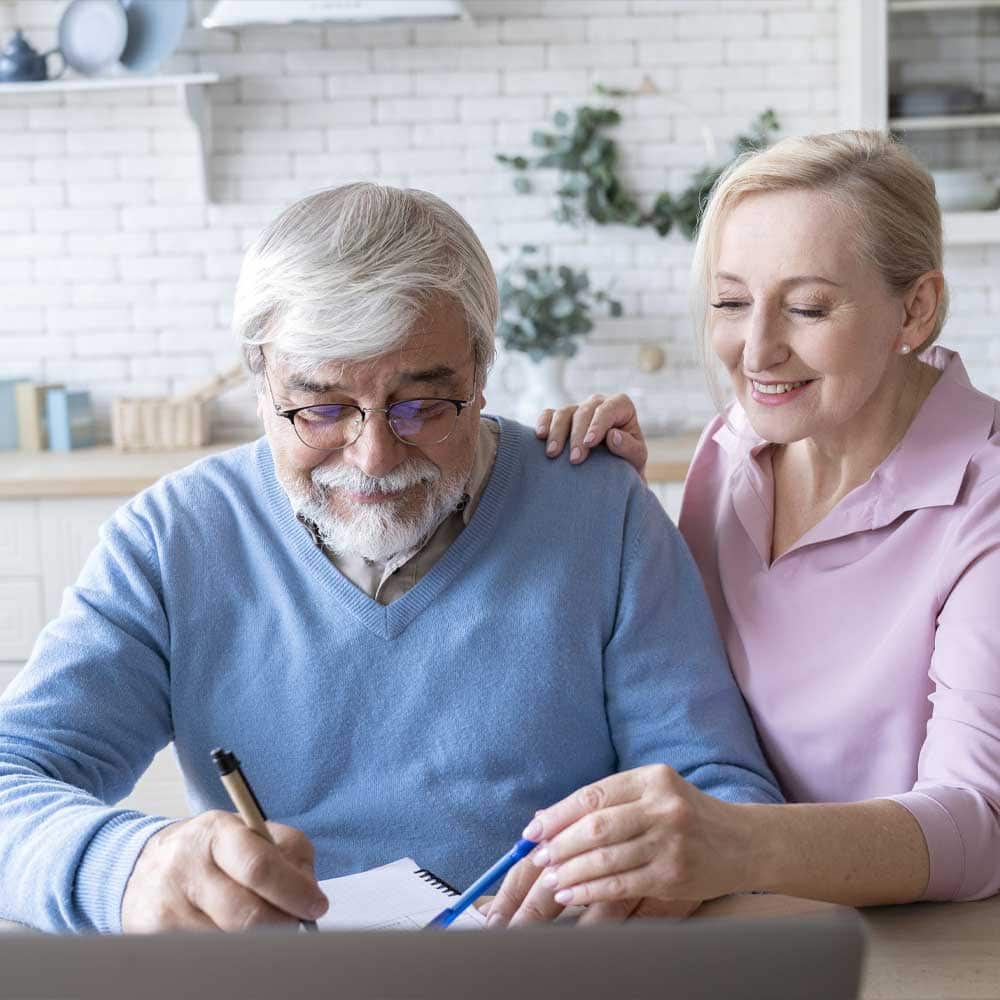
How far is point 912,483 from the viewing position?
63.3 inches

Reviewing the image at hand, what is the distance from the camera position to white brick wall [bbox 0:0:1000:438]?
421 cm

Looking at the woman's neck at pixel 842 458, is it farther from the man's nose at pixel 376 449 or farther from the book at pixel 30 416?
the book at pixel 30 416

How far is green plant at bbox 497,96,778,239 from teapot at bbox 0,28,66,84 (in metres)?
1.41

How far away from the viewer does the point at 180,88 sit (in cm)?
406

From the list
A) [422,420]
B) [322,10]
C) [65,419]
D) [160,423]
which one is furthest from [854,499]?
[65,419]

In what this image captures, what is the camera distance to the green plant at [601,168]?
418 centimetres

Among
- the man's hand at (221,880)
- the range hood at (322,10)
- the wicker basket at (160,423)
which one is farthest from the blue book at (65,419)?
the man's hand at (221,880)

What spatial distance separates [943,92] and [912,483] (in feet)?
8.83

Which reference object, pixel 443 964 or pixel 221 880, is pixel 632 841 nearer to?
pixel 221 880

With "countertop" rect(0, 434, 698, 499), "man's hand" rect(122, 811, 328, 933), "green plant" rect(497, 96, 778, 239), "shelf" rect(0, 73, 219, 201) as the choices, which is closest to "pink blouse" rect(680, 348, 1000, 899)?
"man's hand" rect(122, 811, 328, 933)

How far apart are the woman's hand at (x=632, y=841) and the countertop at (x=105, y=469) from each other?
2366 millimetres

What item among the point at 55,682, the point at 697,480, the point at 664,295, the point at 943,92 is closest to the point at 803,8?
the point at 943,92

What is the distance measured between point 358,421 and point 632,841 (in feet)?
2.10

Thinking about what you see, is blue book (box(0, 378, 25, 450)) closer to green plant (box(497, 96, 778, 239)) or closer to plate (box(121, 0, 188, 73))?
plate (box(121, 0, 188, 73))
